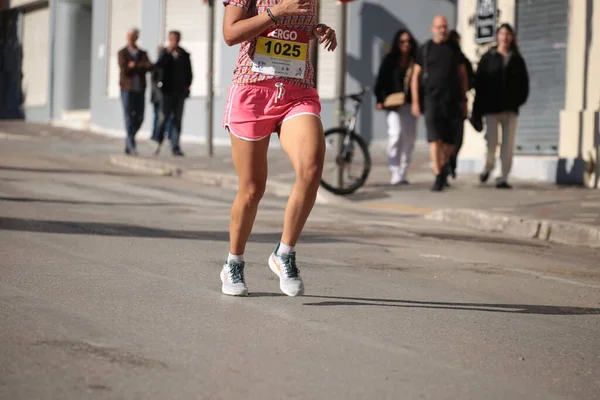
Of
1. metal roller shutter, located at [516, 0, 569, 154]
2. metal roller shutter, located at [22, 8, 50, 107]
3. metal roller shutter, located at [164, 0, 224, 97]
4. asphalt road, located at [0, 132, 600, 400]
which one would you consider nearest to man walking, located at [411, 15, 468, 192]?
metal roller shutter, located at [516, 0, 569, 154]

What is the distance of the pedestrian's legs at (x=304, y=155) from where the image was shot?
22.7 feet

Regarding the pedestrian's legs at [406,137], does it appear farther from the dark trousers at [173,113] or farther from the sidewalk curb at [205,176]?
the dark trousers at [173,113]

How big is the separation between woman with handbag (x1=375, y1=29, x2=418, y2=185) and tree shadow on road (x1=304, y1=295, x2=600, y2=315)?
9.55 meters

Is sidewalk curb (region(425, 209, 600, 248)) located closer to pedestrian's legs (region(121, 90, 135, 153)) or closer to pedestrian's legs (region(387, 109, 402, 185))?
pedestrian's legs (region(387, 109, 402, 185))

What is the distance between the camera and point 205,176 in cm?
1819

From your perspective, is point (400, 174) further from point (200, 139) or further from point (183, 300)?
point (200, 139)

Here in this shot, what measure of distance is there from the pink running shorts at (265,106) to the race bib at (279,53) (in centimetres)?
6

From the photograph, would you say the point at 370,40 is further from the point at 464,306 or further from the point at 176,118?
the point at 464,306

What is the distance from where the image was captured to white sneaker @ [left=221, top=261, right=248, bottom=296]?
7.20 meters

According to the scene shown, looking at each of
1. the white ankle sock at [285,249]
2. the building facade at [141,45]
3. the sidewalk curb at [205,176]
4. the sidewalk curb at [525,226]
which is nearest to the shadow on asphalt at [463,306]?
the white ankle sock at [285,249]

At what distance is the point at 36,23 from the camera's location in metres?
40.2

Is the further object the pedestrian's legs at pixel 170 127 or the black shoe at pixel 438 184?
the pedestrian's legs at pixel 170 127

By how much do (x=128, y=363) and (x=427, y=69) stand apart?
434 inches

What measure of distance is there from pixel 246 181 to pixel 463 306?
53.6 inches
